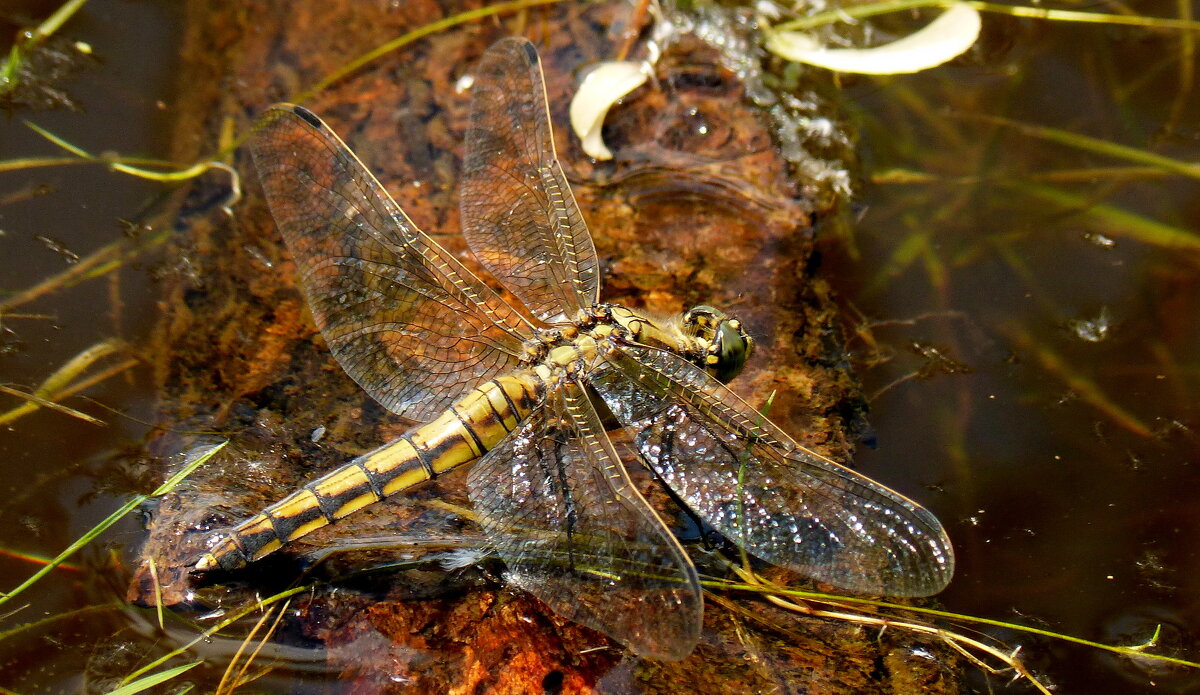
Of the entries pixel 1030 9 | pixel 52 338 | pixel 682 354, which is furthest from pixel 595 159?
pixel 1030 9

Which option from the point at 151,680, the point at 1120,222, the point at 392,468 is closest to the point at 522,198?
the point at 392,468

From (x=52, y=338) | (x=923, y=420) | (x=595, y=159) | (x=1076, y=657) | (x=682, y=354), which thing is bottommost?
(x=1076, y=657)

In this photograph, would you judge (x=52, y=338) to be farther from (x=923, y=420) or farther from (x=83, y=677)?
(x=923, y=420)

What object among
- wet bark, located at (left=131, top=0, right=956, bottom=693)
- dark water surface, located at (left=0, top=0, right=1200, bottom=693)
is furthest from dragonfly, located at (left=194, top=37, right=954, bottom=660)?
dark water surface, located at (left=0, top=0, right=1200, bottom=693)

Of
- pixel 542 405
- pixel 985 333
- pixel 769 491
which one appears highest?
pixel 542 405

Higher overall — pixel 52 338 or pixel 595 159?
pixel 52 338

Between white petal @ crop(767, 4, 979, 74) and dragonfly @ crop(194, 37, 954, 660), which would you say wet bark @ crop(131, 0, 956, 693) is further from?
white petal @ crop(767, 4, 979, 74)

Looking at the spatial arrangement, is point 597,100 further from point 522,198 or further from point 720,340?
point 720,340

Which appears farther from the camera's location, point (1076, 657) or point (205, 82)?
point (205, 82)
